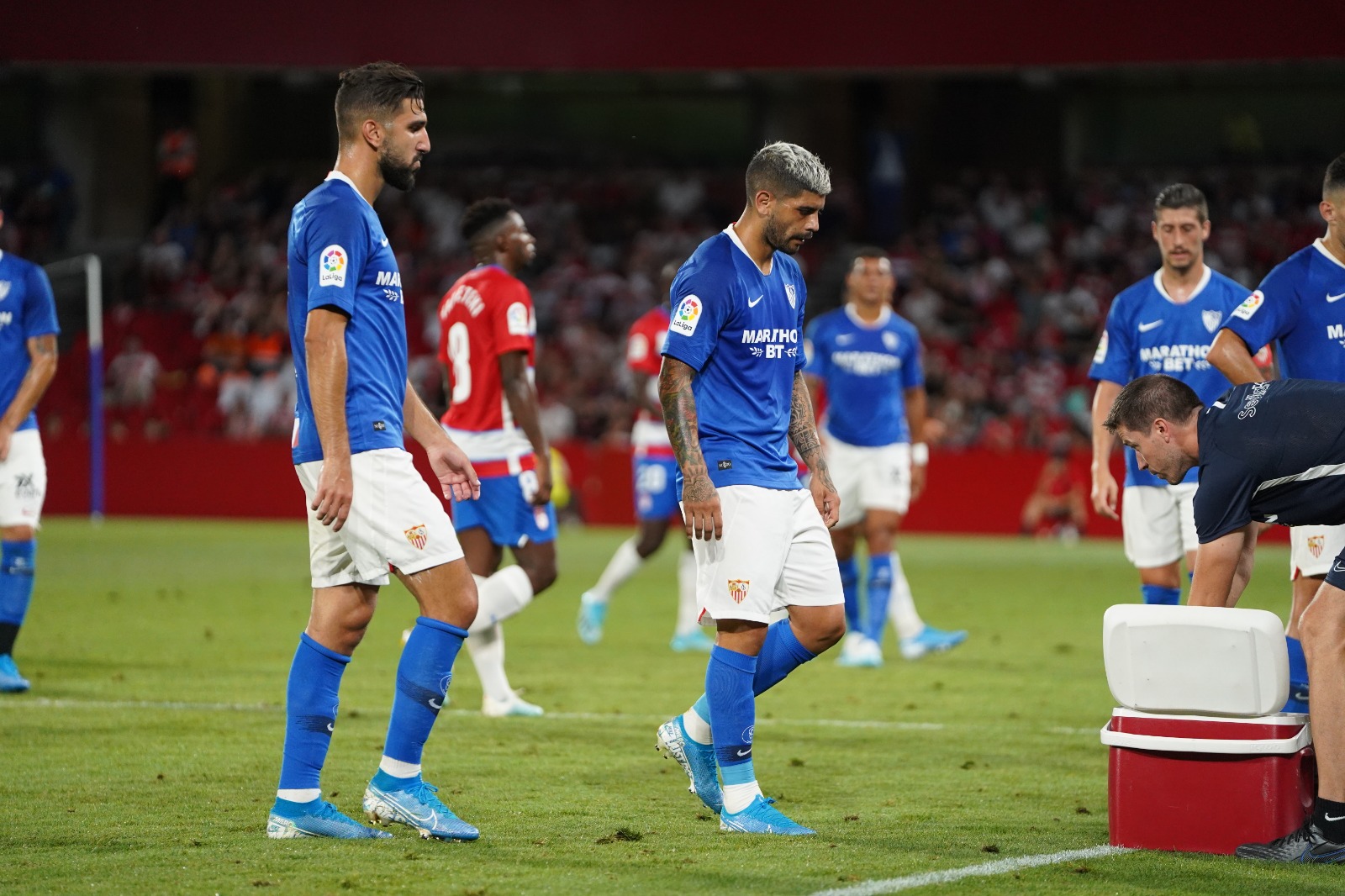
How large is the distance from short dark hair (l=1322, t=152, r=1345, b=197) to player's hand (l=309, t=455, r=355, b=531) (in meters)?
3.82

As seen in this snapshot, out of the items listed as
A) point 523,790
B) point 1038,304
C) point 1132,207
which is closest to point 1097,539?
point 1038,304

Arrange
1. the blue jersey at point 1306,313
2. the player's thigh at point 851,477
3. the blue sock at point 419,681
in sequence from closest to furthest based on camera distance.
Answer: the blue sock at point 419,681 < the blue jersey at point 1306,313 < the player's thigh at point 851,477

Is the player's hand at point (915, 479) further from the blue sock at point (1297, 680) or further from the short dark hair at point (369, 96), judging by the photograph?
the short dark hair at point (369, 96)

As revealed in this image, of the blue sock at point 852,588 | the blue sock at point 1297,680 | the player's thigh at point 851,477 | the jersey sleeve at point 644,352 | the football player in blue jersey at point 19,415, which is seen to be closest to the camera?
the blue sock at point 1297,680

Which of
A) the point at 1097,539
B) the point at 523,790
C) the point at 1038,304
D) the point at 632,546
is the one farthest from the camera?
the point at 1038,304

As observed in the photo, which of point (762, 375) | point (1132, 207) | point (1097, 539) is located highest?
point (1132, 207)

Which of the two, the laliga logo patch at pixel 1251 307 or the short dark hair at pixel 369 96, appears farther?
the laliga logo patch at pixel 1251 307

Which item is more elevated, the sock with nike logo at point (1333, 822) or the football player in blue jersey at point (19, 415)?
the football player in blue jersey at point (19, 415)

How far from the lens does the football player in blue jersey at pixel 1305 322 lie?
6465mm

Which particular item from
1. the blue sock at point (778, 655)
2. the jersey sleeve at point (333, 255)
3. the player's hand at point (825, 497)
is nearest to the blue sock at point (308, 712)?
the jersey sleeve at point (333, 255)

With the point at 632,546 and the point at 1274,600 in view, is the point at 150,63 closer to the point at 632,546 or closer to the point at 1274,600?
the point at 632,546

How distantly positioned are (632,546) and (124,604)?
183 inches

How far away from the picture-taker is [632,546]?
1191 centimetres

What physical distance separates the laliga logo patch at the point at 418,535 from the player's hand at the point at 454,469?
Answer: 0.23 metres
